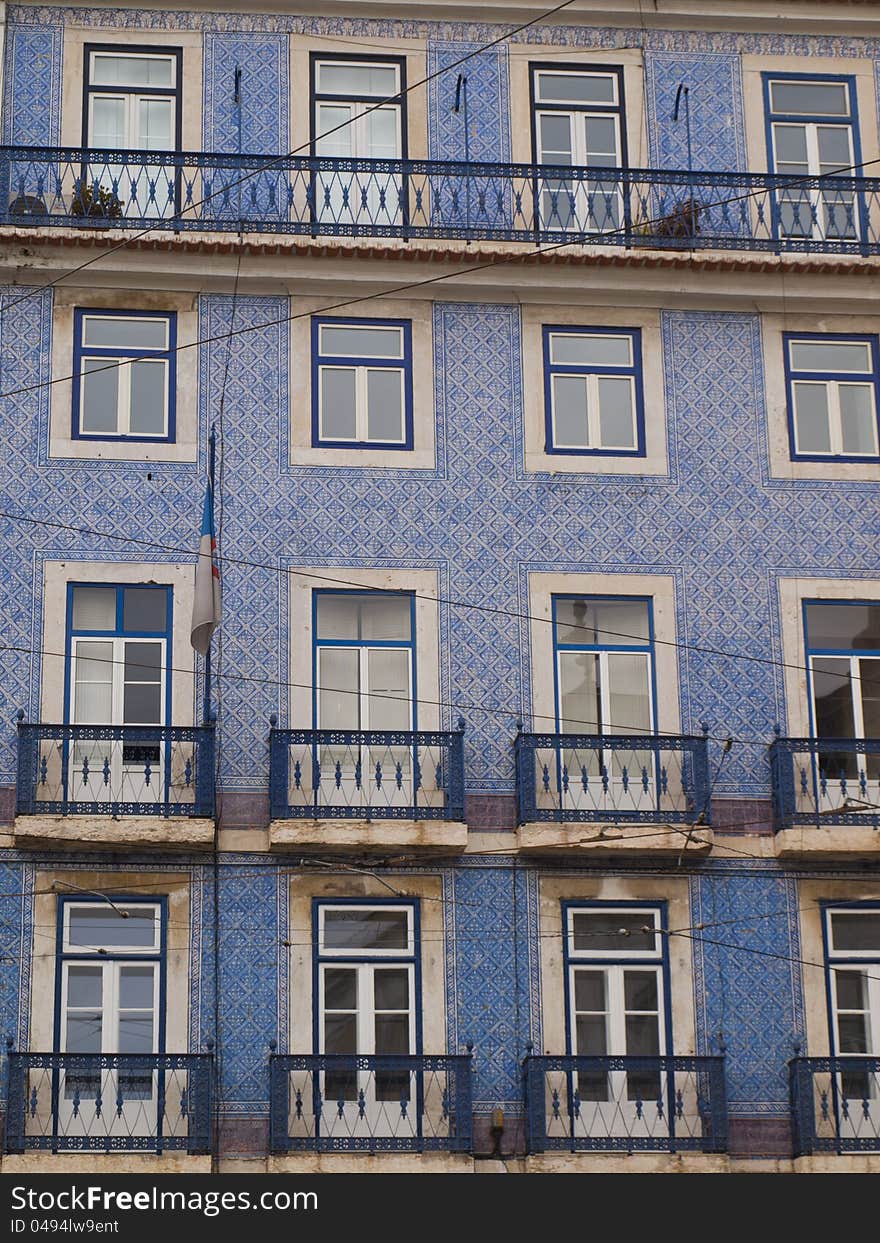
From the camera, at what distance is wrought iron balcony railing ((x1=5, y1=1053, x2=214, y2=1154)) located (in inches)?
841

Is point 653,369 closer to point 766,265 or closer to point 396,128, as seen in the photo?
point 766,265

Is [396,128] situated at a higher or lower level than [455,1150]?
higher

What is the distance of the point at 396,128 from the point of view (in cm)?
2528

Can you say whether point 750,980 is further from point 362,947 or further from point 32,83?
point 32,83

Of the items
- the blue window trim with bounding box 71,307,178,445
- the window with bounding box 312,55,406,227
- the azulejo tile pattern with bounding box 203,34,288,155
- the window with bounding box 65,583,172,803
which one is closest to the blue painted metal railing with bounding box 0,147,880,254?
the window with bounding box 312,55,406,227

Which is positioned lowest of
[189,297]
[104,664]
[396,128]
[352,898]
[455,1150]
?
[455,1150]

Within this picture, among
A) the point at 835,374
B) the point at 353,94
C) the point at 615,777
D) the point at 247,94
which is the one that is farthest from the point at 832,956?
the point at 247,94

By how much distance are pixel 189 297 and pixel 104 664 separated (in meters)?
3.63

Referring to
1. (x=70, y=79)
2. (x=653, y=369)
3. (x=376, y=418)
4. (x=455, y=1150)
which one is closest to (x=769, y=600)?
(x=653, y=369)

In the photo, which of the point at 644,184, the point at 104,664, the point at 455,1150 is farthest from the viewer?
the point at 644,184

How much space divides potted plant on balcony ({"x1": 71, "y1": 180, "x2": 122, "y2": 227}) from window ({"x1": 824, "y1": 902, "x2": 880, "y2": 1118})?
30.2 ft

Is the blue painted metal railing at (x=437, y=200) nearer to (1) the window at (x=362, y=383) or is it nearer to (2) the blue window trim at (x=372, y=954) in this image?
(1) the window at (x=362, y=383)

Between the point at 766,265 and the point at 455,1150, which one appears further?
the point at 766,265

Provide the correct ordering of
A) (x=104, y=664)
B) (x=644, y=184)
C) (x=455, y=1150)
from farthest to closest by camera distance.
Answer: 1. (x=644, y=184)
2. (x=104, y=664)
3. (x=455, y=1150)
